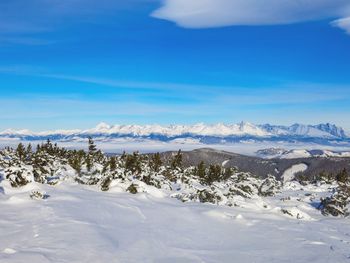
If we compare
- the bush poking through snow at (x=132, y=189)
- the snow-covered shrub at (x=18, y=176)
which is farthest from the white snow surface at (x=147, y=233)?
the bush poking through snow at (x=132, y=189)

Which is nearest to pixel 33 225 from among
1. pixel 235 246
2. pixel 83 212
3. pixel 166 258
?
pixel 83 212

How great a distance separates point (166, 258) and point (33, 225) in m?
4.62

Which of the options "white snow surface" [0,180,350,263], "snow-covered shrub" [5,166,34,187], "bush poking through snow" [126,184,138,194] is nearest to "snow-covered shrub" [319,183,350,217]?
"white snow surface" [0,180,350,263]

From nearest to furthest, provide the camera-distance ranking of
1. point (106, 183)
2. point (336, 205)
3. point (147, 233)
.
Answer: point (147, 233), point (336, 205), point (106, 183)

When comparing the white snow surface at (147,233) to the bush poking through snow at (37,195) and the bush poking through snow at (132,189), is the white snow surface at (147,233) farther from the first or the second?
the bush poking through snow at (132,189)

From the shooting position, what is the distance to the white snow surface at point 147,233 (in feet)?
34.2

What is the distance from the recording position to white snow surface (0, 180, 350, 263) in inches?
410

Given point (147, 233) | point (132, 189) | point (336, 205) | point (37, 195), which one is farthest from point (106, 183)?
point (336, 205)

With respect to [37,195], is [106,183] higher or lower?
lower

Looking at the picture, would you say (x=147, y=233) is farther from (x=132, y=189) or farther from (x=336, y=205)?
(x=336, y=205)

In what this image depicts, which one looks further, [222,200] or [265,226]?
[222,200]

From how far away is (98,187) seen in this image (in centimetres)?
2564

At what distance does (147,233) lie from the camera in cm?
1327

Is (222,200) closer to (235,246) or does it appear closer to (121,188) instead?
(121,188)
